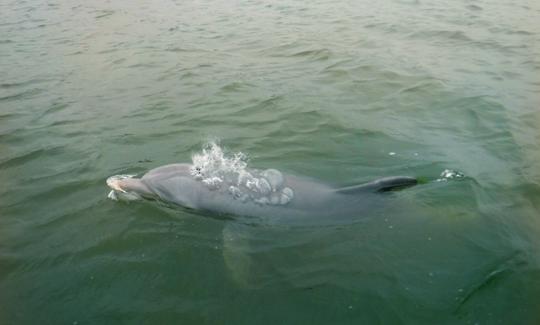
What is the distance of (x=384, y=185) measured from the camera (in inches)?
225

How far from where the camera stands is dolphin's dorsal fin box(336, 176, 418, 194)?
568cm

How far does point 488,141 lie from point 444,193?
6.95 feet

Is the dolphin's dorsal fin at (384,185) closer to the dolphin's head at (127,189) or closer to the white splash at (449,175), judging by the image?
the white splash at (449,175)

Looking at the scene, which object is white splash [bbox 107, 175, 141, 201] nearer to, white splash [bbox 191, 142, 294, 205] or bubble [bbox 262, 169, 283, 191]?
white splash [bbox 191, 142, 294, 205]

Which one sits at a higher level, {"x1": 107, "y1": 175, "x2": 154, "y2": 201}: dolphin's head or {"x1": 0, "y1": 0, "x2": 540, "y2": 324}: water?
{"x1": 107, "y1": 175, "x2": 154, "y2": 201}: dolphin's head

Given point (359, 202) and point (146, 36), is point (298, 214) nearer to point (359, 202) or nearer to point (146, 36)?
point (359, 202)

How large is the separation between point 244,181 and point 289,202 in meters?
0.64

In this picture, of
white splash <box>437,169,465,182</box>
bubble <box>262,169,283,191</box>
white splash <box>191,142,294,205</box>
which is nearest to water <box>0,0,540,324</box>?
white splash <box>437,169,465,182</box>

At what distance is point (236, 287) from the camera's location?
4992 mm

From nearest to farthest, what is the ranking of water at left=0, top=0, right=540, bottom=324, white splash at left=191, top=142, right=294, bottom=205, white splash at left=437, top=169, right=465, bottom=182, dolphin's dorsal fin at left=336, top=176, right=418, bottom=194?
water at left=0, top=0, right=540, bottom=324, dolphin's dorsal fin at left=336, top=176, right=418, bottom=194, white splash at left=191, top=142, right=294, bottom=205, white splash at left=437, top=169, right=465, bottom=182

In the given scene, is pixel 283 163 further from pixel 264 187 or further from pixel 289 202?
pixel 289 202

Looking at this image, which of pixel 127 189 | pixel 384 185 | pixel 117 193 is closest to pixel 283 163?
pixel 384 185

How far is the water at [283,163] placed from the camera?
485cm

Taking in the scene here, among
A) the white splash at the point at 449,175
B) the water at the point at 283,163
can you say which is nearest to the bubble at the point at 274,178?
the water at the point at 283,163
